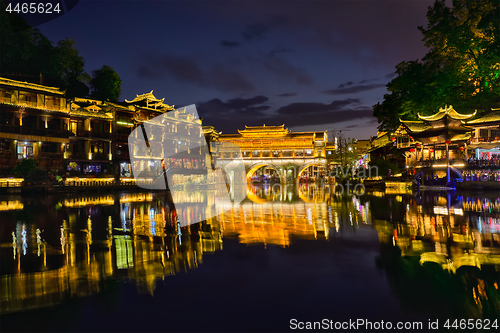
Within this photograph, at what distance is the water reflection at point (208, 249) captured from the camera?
4855mm

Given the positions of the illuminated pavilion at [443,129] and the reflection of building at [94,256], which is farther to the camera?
the illuminated pavilion at [443,129]

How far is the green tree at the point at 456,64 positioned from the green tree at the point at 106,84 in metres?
43.3

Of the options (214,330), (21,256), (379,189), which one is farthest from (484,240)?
(379,189)

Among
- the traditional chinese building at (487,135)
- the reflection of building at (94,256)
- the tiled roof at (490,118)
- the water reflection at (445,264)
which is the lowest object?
the water reflection at (445,264)

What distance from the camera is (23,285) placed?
5.20 meters

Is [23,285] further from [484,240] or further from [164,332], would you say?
[484,240]

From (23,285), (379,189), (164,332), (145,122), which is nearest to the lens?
(164,332)

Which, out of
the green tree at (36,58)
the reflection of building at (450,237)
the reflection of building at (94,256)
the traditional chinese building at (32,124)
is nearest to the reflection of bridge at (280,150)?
the green tree at (36,58)

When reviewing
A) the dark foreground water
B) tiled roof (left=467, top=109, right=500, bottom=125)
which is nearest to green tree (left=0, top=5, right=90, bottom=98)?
the dark foreground water

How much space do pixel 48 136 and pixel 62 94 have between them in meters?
5.45

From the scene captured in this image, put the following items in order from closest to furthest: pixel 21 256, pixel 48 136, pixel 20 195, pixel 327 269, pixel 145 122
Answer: pixel 327 269
pixel 21 256
pixel 20 195
pixel 48 136
pixel 145 122

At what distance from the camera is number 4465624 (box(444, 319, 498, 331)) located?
12.3 feet

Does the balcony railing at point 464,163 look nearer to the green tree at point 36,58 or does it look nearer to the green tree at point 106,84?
the green tree at point 36,58

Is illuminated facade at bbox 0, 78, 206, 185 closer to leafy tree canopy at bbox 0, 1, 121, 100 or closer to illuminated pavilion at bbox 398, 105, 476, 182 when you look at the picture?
leafy tree canopy at bbox 0, 1, 121, 100
